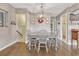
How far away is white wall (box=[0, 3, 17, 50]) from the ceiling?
0.62ft

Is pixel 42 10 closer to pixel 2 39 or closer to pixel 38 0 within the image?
pixel 38 0

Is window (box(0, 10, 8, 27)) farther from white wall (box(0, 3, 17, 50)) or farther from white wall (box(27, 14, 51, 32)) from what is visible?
white wall (box(27, 14, 51, 32))

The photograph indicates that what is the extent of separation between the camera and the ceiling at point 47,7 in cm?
367

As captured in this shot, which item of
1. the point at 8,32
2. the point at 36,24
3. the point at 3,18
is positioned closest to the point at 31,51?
the point at 36,24

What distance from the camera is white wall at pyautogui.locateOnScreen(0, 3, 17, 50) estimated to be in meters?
3.73

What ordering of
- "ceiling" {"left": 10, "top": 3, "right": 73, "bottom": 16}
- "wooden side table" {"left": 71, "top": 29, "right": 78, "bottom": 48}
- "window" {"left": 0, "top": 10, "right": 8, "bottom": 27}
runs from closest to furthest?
"ceiling" {"left": 10, "top": 3, "right": 73, "bottom": 16}, "wooden side table" {"left": 71, "top": 29, "right": 78, "bottom": 48}, "window" {"left": 0, "top": 10, "right": 8, "bottom": 27}

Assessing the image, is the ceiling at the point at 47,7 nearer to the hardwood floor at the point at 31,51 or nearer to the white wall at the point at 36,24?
the white wall at the point at 36,24

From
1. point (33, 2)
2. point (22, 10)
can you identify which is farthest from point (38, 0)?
point (22, 10)

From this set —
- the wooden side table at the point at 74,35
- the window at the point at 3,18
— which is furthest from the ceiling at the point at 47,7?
the wooden side table at the point at 74,35

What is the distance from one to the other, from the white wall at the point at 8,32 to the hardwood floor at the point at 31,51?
16 centimetres

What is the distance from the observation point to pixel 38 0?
3.59 metres

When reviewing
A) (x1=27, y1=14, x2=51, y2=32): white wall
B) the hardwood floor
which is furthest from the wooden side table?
(x1=27, y1=14, x2=51, y2=32): white wall

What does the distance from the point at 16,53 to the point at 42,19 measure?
1091 mm

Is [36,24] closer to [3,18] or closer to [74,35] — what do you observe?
[3,18]
